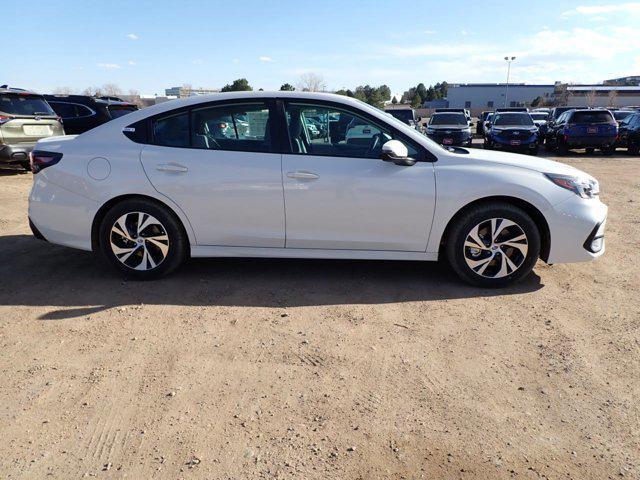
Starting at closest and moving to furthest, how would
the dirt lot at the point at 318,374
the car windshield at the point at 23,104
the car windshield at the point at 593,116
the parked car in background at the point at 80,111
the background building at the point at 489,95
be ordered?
the dirt lot at the point at 318,374
the car windshield at the point at 23,104
the parked car in background at the point at 80,111
the car windshield at the point at 593,116
the background building at the point at 489,95

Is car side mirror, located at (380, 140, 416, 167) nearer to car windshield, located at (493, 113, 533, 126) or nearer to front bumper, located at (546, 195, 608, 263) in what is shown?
front bumper, located at (546, 195, 608, 263)

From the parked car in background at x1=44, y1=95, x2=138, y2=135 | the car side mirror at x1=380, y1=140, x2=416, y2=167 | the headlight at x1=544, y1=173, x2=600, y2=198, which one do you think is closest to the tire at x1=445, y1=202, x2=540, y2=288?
the headlight at x1=544, y1=173, x2=600, y2=198

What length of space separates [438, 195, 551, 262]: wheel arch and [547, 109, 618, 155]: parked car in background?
49.4 feet

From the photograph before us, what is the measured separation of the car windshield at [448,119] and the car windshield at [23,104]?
13.6m

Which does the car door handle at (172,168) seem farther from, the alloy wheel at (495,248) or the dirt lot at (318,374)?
the alloy wheel at (495,248)

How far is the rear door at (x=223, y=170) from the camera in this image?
4363mm

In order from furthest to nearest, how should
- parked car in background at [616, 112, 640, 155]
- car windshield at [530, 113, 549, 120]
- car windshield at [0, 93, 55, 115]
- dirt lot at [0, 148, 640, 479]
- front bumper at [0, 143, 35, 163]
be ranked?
car windshield at [530, 113, 549, 120], parked car in background at [616, 112, 640, 155], car windshield at [0, 93, 55, 115], front bumper at [0, 143, 35, 163], dirt lot at [0, 148, 640, 479]

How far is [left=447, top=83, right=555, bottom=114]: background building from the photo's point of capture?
9219 cm

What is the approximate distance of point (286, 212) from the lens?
4375 mm

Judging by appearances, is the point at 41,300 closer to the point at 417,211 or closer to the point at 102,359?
the point at 102,359

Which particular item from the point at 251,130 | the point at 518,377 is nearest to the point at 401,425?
the point at 518,377

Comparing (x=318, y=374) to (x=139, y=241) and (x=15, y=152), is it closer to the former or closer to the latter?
(x=139, y=241)

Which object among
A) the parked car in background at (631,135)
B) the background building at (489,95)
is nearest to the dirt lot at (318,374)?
the parked car in background at (631,135)

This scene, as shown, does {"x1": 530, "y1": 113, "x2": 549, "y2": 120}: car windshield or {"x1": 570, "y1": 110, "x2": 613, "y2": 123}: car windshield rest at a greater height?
{"x1": 570, "y1": 110, "x2": 613, "y2": 123}: car windshield
